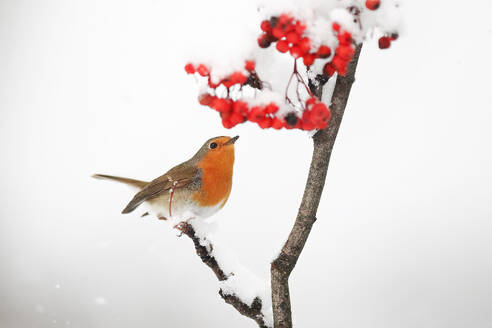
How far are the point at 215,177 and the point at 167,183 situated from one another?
0.25m

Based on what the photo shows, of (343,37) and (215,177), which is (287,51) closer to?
(343,37)

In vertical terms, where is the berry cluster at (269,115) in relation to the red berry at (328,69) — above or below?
below

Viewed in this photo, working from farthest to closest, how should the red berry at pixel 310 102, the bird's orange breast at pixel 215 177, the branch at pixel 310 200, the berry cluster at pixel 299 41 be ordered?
the bird's orange breast at pixel 215 177, the branch at pixel 310 200, the red berry at pixel 310 102, the berry cluster at pixel 299 41

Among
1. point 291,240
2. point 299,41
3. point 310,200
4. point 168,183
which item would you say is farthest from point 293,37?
point 168,183

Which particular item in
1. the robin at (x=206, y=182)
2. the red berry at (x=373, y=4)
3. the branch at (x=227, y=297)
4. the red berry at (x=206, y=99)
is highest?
the robin at (x=206, y=182)

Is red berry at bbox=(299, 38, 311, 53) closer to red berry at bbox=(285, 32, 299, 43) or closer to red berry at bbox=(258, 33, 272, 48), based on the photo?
red berry at bbox=(285, 32, 299, 43)

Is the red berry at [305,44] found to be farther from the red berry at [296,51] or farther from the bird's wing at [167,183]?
the bird's wing at [167,183]

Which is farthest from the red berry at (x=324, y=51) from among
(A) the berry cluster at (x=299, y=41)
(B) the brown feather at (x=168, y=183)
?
(B) the brown feather at (x=168, y=183)

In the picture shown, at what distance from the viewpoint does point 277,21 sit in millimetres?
1137

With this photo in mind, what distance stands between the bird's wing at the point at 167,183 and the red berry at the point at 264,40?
3.41 ft

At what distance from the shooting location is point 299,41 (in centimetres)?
115

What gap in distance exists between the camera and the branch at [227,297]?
5.79ft

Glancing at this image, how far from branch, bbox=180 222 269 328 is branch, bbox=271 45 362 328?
146 mm

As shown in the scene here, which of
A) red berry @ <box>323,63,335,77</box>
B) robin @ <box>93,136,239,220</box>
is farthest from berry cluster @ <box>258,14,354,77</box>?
robin @ <box>93,136,239,220</box>
